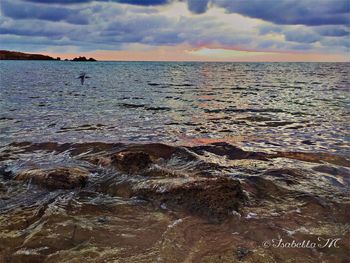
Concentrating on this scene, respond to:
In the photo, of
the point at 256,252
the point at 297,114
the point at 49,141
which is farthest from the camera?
the point at 297,114

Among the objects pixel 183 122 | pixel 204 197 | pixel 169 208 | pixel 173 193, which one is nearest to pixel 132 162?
pixel 173 193

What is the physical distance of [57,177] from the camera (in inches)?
321

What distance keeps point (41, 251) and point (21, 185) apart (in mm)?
3313

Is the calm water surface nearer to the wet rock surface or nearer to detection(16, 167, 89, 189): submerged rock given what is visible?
the wet rock surface

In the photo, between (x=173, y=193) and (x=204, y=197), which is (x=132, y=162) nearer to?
(x=173, y=193)

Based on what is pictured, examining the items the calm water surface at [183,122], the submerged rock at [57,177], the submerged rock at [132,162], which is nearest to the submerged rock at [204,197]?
the submerged rock at [132,162]

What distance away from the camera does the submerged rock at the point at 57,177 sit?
794cm

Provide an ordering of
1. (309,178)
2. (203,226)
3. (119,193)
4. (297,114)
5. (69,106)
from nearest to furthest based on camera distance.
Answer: (203,226), (119,193), (309,178), (297,114), (69,106)

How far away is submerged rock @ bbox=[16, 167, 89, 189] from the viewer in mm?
7938

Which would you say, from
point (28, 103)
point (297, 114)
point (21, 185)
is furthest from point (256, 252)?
point (28, 103)

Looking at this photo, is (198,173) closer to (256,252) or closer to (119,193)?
(119,193)

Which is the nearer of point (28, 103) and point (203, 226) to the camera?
point (203, 226)

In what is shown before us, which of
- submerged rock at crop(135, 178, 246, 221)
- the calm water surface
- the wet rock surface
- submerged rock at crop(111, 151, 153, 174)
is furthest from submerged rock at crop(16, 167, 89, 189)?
the calm water surface

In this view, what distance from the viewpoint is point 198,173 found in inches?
352
